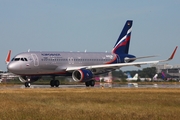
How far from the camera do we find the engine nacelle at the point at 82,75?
56438 mm

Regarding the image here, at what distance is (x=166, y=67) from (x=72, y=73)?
110 metres

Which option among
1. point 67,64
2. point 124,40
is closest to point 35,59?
point 67,64

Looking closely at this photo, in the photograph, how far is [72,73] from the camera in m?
58.9

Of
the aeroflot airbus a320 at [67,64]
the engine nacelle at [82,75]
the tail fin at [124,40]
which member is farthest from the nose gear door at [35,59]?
the tail fin at [124,40]

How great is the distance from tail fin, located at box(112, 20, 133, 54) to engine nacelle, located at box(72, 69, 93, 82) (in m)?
10.6

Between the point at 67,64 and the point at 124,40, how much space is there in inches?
509

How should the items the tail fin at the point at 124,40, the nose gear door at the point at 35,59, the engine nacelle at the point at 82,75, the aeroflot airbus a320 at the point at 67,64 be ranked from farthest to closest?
the tail fin at the point at 124,40, the engine nacelle at the point at 82,75, the nose gear door at the point at 35,59, the aeroflot airbus a320 at the point at 67,64

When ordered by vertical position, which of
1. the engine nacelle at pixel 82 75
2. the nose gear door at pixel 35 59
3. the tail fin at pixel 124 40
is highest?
the tail fin at pixel 124 40

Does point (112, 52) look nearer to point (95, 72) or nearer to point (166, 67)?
point (95, 72)

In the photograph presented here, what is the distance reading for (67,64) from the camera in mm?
59125

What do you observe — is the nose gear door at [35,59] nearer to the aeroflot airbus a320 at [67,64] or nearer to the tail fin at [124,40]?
the aeroflot airbus a320 at [67,64]

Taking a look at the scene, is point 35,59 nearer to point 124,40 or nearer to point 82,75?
point 82,75

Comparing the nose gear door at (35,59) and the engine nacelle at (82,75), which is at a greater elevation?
the nose gear door at (35,59)

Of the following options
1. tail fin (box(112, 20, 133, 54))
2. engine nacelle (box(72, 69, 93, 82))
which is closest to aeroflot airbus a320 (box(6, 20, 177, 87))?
engine nacelle (box(72, 69, 93, 82))
